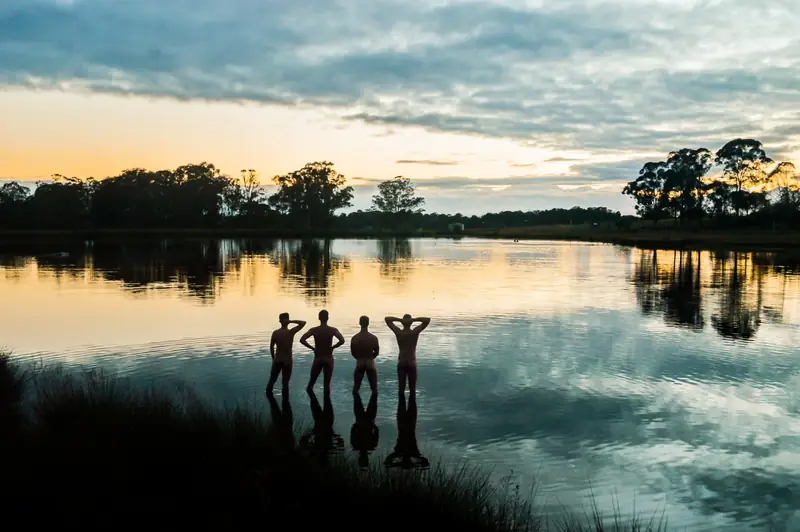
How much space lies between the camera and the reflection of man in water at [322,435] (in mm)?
10883

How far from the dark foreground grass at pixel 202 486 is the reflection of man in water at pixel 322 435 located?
1.96 metres

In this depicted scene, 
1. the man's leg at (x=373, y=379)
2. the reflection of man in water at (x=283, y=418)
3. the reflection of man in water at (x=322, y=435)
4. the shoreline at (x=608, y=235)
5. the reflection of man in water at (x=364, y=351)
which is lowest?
the reflection of man in water at (x=322, y=435)

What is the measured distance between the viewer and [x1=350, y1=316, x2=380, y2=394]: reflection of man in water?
1333 centimetres

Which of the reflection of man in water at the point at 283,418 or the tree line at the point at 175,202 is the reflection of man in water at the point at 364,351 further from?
the tree line at the point at 175,202

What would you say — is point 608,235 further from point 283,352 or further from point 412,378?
point 283,352

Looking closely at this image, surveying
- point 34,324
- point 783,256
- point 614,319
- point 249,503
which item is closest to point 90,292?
point 34,324

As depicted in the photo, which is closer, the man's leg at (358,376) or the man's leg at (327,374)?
the man's leg at (358,376)

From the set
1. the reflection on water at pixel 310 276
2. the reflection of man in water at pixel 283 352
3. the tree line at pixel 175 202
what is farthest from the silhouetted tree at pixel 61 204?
the reflection of man in water at pixel 283 352

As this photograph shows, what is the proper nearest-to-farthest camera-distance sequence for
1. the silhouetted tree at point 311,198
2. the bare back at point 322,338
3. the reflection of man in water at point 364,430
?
the reflection of man in water at point 364,430
the bare back at point 322,338
the silhouetted tree at point 311,198

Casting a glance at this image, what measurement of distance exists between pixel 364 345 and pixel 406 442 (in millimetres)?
2542

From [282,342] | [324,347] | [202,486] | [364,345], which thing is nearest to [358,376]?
[364,345]

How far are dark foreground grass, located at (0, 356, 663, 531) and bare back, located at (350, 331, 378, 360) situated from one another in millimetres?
4313

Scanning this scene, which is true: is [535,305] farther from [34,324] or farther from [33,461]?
[33,461]

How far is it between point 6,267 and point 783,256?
218 feet
